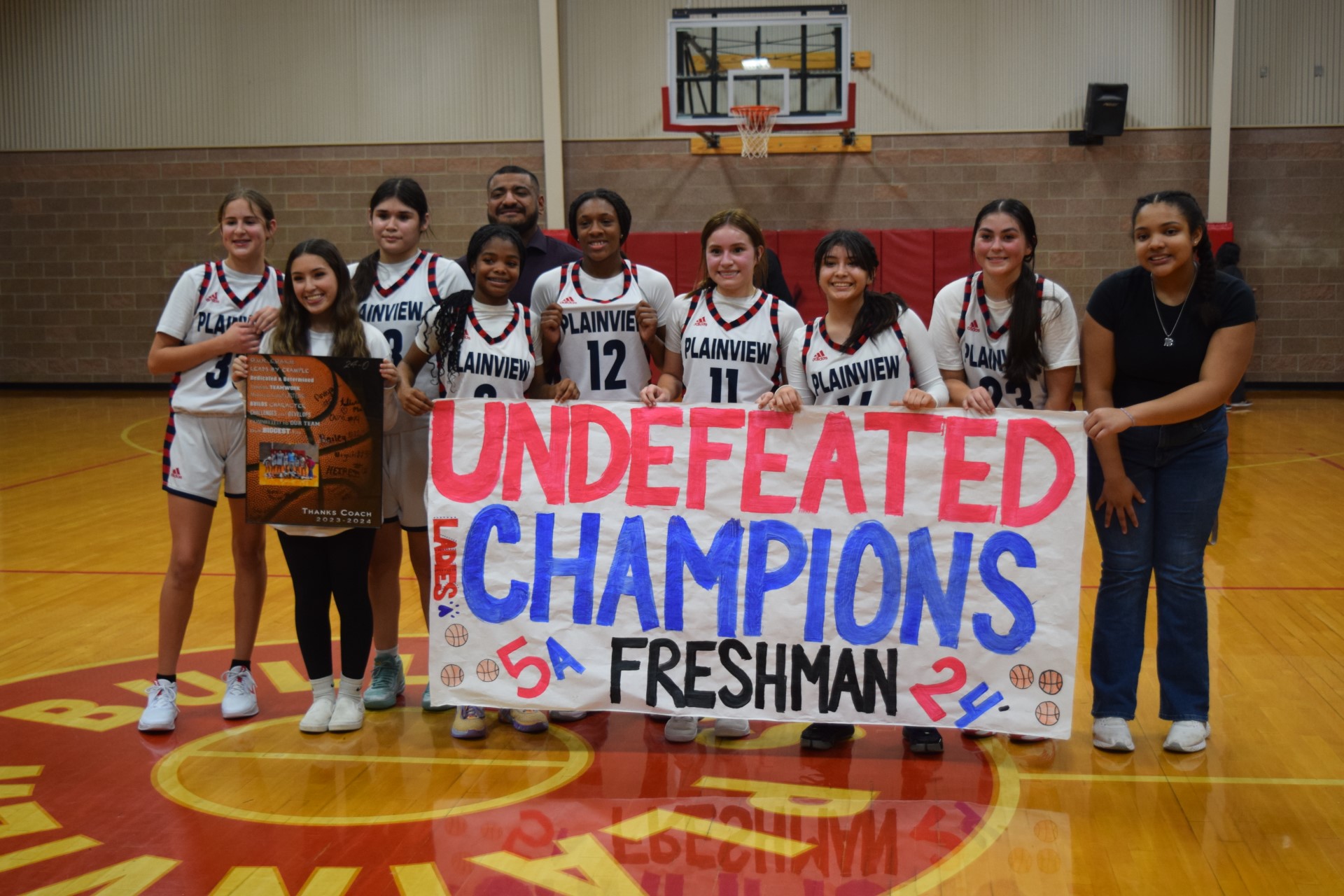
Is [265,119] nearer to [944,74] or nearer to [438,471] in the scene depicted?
[944,74]

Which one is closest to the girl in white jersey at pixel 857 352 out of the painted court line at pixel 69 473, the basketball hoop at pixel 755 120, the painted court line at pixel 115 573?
the painted court line at pixel 115 573

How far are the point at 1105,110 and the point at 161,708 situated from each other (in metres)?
11.9

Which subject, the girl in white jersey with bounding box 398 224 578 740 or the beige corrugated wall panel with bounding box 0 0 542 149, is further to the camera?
the beige corrugated wall panel with bounding box 0 0 542 149

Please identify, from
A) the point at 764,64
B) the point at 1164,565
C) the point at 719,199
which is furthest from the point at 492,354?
the point at 719,199

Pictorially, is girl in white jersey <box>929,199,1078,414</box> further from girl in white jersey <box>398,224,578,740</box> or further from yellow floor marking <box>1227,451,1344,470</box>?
yellow floor marking <box>1227,451,1344,470</box>

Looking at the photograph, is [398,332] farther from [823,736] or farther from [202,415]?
[823,736]

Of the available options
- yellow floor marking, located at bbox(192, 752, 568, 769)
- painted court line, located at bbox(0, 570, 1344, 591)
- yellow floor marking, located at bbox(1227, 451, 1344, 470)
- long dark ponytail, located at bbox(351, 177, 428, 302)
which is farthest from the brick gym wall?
yellow floor marking, located at bbox(192, 752, 568, 769)

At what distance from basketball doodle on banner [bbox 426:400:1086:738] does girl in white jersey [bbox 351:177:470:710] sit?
243 mm

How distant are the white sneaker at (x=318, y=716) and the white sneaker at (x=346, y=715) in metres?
0.01

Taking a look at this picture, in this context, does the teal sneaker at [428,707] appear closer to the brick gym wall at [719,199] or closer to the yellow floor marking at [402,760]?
the yellow floor marking at [402,760]

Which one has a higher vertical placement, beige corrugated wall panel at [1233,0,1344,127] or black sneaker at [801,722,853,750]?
beige corrugated wall panel at [1233,0,1344,127]

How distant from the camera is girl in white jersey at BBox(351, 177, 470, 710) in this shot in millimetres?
3604

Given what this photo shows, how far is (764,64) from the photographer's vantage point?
12148 millimetres

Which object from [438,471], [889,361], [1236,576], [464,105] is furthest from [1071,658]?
[464,105]
